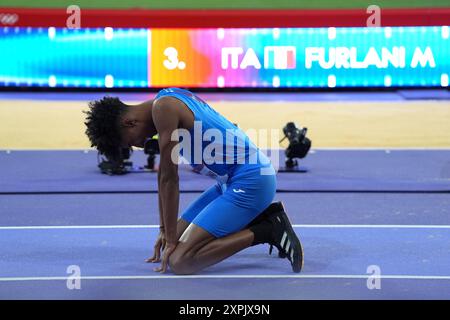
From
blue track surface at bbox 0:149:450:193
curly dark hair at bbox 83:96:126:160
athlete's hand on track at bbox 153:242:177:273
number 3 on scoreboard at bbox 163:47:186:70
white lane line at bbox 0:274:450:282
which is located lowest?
white lane line at bbox 0:274:450:282

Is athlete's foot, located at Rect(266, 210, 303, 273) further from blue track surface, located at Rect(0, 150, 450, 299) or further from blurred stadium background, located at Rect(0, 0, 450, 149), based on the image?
blurred stadium background, located at Rect(0, 0, 450, 149)

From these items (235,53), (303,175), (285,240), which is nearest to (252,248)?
(285,240)

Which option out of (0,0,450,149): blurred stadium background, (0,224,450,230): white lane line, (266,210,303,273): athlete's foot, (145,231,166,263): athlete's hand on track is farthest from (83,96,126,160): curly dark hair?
(0,0,450,149): blurred stadium background

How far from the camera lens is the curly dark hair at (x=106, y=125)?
468cm

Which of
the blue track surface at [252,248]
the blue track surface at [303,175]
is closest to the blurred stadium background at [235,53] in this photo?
the blue track surface at [303,175]

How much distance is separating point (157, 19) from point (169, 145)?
953cm

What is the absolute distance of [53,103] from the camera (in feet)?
45.8

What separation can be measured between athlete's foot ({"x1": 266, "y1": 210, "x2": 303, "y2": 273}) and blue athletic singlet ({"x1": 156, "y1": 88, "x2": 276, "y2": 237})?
0.35 ft

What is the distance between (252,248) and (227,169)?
2.34ft

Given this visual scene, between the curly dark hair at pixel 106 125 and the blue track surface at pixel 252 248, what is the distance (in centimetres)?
71

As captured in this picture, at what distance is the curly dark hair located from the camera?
4.68m

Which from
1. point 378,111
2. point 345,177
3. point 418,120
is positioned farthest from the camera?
point 378,111

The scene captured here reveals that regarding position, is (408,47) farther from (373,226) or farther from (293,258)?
(293,258)

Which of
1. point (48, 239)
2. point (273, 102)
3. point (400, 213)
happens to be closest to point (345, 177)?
point (400, 213)
